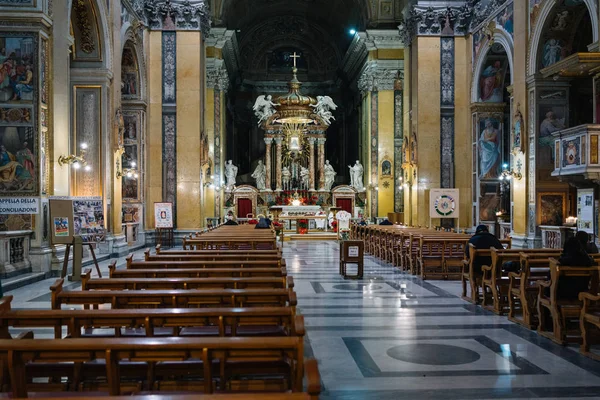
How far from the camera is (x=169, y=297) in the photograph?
469 cm

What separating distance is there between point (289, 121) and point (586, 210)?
18734 mm

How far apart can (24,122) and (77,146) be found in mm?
4004

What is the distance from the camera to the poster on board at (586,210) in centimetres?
1273

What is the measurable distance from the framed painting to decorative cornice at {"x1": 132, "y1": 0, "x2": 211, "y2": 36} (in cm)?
1259

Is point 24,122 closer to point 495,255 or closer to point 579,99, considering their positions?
point 495,255

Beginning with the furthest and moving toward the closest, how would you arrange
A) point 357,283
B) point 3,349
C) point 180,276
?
point 357,283 → point 180,276 → point 3,349

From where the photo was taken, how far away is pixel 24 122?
1081cm

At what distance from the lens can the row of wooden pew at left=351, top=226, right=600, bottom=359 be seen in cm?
600

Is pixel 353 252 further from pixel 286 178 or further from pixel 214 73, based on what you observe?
pixel 286 178

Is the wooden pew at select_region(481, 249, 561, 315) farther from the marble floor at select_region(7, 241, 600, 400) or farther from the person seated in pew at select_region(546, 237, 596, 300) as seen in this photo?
the person seated in pew at select_region(546, 237, 596, 300)

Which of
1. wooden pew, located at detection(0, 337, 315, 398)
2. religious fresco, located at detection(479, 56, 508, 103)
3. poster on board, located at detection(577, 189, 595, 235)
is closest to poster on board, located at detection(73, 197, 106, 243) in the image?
wooden pew, located at detection(0, 337, 315, 398)

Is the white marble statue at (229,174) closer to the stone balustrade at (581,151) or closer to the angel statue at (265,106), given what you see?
the angel statue at (265,106)

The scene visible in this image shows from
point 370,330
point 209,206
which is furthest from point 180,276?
point 209,206

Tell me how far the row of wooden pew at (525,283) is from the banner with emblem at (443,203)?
6323mm
